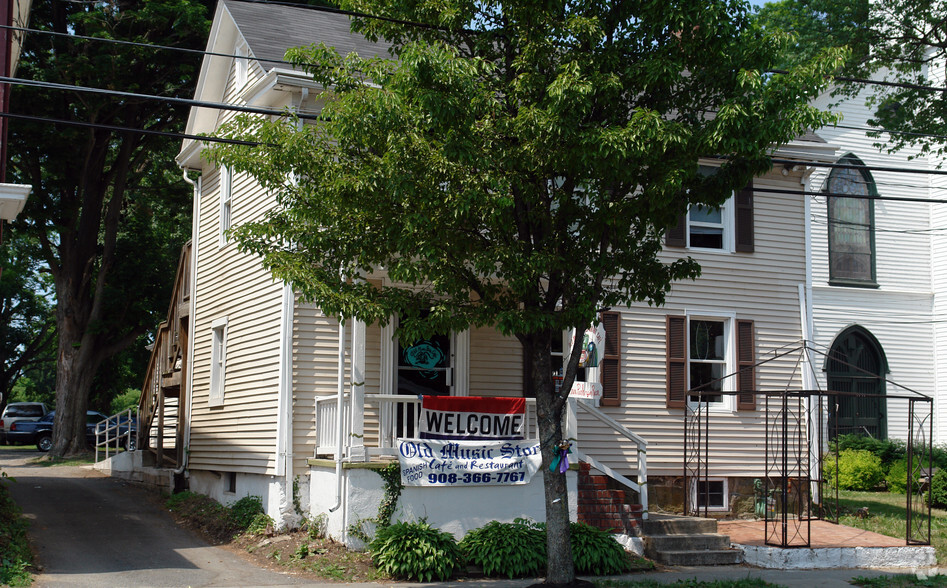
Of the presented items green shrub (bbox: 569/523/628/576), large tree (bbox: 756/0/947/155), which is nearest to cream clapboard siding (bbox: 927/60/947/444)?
large tree (bbox: 756/0/947/155)

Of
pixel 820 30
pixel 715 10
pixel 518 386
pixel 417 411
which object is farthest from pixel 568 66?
pixel 820 30

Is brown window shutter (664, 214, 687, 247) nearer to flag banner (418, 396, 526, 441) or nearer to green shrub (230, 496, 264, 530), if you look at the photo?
flag banner (418, 396, 526, 441)

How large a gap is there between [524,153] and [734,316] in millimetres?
8836

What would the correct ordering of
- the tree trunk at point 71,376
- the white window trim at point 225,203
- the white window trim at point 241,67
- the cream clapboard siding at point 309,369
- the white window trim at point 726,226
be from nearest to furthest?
the cream clapboard siding at point 309,369
the white window trim at point 241,67
the white window trim at point 726,226
the white window trim at point 225,203
the tree trunk at point 71,376

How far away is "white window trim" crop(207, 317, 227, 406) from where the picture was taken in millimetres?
16688

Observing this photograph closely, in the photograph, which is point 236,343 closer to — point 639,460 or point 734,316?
point 639,460

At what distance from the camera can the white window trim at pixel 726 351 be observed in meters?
16.6

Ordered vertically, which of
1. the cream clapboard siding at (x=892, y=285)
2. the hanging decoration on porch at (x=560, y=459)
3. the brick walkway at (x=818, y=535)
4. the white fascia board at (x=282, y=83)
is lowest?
the brick walkway at (x=818, y=535)

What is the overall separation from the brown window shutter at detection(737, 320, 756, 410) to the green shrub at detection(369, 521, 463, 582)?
7.26 metres

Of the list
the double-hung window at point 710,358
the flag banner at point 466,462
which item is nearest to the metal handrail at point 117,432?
the flag banner at point 466,462

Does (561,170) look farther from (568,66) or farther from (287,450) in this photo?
(287,450)

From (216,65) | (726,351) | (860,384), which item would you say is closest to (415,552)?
(726,351)

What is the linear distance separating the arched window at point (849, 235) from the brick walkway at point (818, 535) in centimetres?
755

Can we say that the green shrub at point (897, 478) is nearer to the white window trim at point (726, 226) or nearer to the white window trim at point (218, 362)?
the white window trim at point (726, 226)
